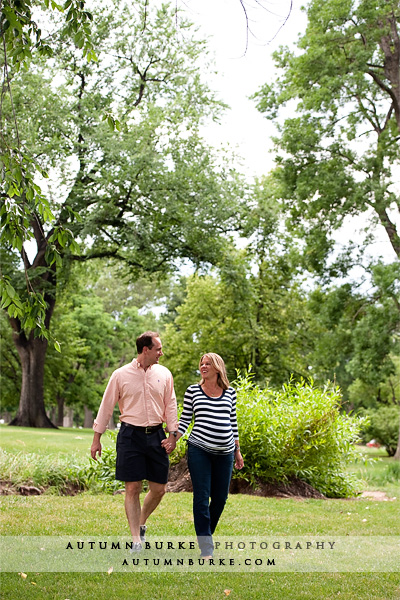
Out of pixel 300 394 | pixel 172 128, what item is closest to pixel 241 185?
pixel 172 128

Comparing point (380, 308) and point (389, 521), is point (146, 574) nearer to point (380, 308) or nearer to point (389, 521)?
point (389, 521)

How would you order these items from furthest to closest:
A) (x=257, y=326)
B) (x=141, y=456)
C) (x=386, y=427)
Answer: (x=386, y=427), (x=257, y=326), (x=141, y=456)

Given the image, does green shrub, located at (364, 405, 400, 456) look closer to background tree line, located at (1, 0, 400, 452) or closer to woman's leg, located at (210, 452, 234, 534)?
background tree line, located at (1, 0, 400, 452)

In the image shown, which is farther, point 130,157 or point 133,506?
point 130,157

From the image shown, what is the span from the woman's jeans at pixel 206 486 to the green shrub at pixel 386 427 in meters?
27.0

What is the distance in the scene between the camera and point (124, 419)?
580 cm

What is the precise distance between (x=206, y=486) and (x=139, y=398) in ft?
3.11

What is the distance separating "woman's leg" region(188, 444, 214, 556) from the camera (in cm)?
545

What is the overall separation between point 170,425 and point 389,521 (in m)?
4.17

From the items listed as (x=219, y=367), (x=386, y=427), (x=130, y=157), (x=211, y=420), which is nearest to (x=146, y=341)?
(x=219, y=367)

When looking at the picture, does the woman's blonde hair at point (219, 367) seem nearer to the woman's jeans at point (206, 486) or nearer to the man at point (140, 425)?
the man at point (140, 425)

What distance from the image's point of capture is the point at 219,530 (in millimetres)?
7191

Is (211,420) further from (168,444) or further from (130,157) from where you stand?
(130,157)

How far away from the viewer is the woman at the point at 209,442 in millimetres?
5488
